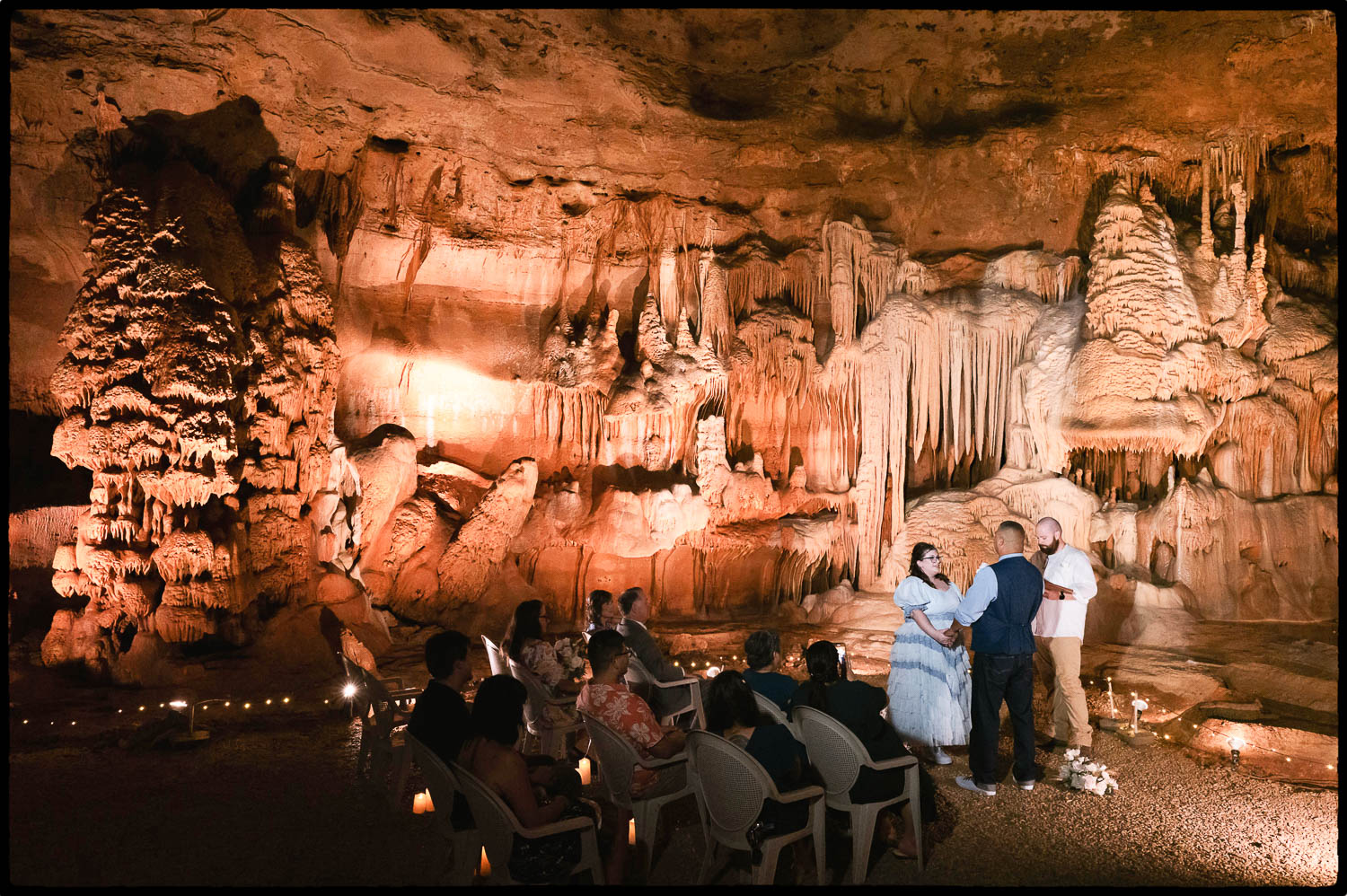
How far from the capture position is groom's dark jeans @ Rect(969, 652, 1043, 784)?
492 centimetres

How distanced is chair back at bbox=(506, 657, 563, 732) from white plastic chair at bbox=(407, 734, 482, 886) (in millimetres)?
1561

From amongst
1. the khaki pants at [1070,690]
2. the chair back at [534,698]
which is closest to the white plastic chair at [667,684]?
the chair back at [534,698]

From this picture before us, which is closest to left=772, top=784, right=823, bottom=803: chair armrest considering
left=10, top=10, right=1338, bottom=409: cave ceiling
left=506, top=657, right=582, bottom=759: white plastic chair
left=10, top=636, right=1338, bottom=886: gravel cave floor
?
left=10, top=636, right=1338, bottom=886: gravel cave floor

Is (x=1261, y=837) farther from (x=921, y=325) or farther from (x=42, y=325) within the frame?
(x=42, y=325)

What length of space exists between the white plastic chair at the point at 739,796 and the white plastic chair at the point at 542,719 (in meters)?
1.75

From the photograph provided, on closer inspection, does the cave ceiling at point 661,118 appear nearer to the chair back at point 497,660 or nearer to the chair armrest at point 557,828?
the chair back at point 497,660

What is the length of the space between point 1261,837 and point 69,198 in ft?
38.6

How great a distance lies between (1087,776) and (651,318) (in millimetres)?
8661

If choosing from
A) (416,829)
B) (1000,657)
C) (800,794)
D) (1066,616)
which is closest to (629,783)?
(800,794)

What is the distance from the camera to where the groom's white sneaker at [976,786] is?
4895 millimetres

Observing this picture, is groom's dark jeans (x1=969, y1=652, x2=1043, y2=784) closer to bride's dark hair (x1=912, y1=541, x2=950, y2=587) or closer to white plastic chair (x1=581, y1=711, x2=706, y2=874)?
bride's dark hair (x1=912, y1=541, x2=950, y2=587)

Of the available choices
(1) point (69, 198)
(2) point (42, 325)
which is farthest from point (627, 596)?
(2) point (42, 325)

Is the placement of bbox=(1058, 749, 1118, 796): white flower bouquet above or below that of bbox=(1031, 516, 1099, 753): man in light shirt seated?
below

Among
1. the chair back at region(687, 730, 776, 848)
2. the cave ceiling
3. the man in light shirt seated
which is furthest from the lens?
the cave ceiling
